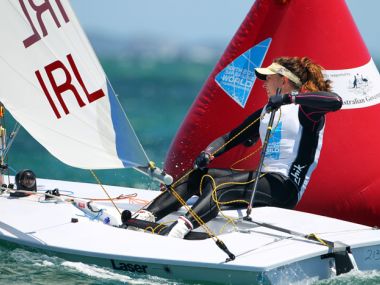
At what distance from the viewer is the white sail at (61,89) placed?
17.3 ft

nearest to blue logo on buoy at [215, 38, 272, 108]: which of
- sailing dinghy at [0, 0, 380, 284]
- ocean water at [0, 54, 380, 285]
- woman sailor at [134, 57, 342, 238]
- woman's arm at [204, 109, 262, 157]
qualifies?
woman's arm at [204, 109, 262, 157]

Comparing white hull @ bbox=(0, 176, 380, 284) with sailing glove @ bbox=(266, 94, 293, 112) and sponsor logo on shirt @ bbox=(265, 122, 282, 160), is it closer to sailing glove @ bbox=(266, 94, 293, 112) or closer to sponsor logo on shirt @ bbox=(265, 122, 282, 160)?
sponsor logo on shirt @ bbox=(265, 122, 282, 160)

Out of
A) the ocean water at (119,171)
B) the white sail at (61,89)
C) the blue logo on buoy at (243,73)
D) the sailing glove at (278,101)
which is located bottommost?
the ocean water at (119,171)

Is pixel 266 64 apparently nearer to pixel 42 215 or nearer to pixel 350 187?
pixel 350 187

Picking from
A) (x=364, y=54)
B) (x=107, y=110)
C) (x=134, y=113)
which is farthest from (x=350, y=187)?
(x=134, y=113)

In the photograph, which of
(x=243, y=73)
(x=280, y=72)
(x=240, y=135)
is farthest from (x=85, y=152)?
(x=243, y=73)

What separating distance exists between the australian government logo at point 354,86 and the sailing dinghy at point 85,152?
45.8 inches

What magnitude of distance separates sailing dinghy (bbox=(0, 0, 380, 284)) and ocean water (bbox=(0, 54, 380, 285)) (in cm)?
6

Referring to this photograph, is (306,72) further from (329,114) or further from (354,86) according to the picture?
(354,86)

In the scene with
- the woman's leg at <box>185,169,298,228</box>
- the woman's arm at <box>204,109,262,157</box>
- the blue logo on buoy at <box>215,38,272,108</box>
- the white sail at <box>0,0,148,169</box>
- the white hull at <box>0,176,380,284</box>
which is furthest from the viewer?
the blue logo on buoy at <box>215,38,272,108</box>

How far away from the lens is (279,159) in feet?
18.3

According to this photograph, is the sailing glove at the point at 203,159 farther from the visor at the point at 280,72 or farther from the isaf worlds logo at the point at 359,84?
the isaf worlds logo at the point at 359,84

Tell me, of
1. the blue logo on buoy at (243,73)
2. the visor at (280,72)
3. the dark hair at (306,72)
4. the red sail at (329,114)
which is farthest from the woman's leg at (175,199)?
the blue logo on buoy at (243,73)

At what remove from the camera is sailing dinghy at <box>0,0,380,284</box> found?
4980 millimetres
